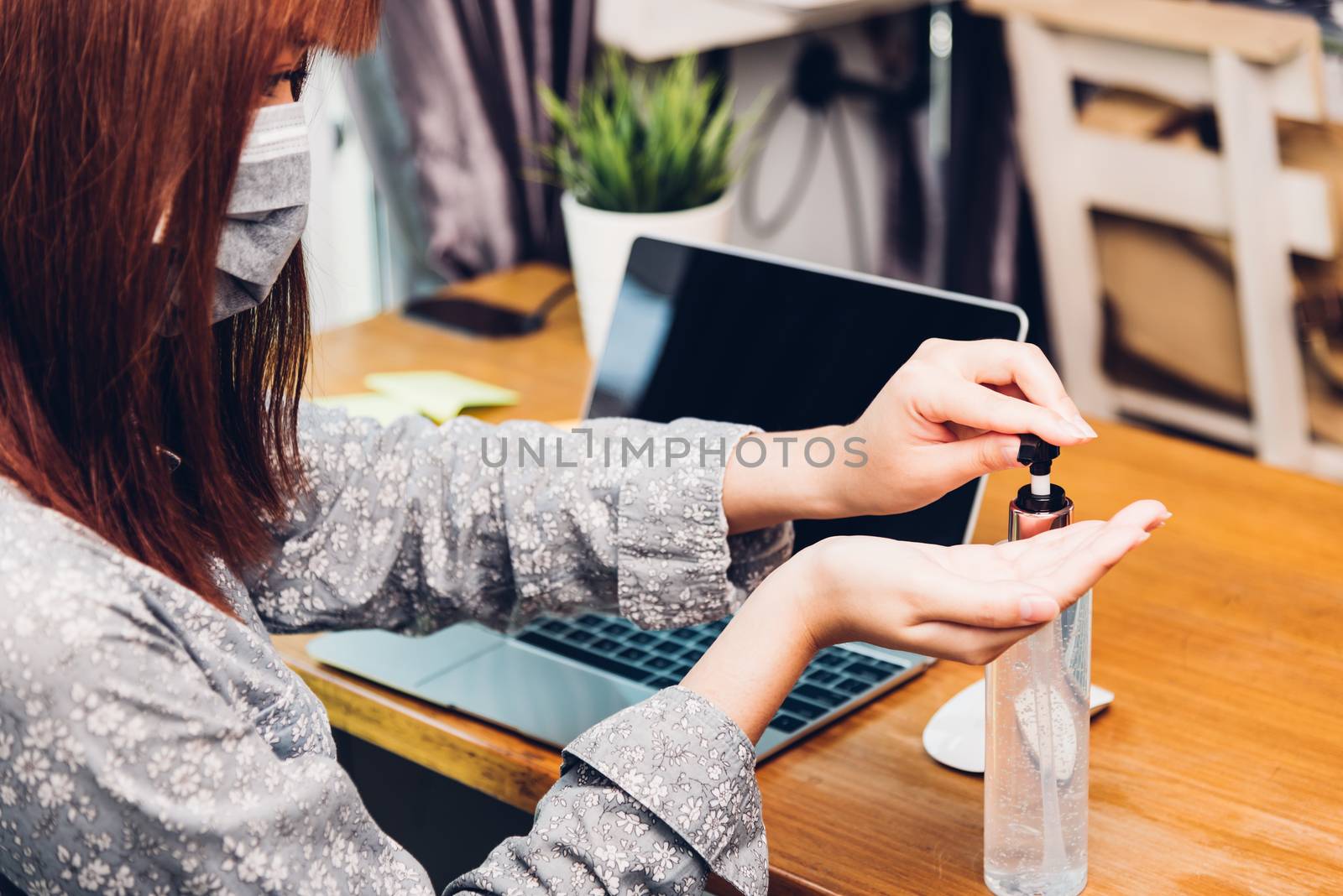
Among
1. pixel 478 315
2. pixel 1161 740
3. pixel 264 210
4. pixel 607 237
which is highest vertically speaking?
pixel 264 210

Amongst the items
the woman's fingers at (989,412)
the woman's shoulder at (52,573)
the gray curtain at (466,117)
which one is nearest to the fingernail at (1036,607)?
the woman's fingers at (989,412)

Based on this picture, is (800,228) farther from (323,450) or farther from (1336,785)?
(1336,785)

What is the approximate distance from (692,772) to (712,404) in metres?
0.44

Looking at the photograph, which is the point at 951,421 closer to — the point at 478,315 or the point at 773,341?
the point at 773,341

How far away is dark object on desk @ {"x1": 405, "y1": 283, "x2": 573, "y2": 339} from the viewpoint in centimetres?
145

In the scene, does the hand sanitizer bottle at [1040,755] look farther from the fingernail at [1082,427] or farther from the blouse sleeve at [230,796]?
the blouse sleeve at [230,796]

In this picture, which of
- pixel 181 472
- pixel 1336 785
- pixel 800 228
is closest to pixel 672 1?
pixel 800 228

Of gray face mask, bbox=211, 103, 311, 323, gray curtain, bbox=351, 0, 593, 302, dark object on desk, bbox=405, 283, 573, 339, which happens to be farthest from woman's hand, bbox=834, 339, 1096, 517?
gray curtain, bbox=351, 0, 593, 302

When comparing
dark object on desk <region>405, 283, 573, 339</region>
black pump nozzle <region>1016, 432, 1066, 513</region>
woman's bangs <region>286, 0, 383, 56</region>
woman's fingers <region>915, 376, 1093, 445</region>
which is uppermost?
woman's bangs <region>286, 0, 383, 56</region>

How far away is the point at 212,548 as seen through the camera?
737 millimetres

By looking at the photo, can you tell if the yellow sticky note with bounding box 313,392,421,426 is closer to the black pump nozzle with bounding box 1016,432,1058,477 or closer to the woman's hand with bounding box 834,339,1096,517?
the woman's hand with bounding box 834,339,1096,517

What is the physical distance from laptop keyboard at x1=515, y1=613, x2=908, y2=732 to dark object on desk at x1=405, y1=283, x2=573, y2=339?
21.8 inches

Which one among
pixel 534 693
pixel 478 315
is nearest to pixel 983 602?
pixel 534 693

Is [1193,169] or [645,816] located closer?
[645,816]
